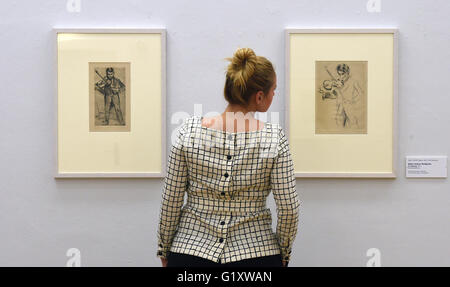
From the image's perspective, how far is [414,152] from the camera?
2.13m

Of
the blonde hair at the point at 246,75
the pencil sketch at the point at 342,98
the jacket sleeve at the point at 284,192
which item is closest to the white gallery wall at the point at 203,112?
the pencil sketch at the point at 342,98

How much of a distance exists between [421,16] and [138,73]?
1.30m

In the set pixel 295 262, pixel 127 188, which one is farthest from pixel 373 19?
pixel 127 188

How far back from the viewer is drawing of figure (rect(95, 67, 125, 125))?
2.10m

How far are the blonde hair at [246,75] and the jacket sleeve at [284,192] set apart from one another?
17cm

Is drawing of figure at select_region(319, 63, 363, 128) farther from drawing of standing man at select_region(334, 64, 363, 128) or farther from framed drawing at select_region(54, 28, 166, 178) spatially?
framed drawing at select_region(54, 28, 166, 178)

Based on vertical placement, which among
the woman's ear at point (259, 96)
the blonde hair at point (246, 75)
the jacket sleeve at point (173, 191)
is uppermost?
the blonde hair at point (246, 75)

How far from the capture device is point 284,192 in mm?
1479

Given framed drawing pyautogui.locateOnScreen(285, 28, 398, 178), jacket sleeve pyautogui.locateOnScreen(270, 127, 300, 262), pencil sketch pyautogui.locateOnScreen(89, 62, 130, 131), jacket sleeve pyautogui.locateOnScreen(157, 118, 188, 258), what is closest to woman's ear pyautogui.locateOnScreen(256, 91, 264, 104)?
jacket sleeve pyautogui.locateOnScreen(270, 127, 300, 262)

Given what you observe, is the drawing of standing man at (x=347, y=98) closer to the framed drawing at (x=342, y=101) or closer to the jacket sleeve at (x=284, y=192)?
the framed drawing at (x=342, y=101)

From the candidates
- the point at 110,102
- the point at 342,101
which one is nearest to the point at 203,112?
the point at 110,102

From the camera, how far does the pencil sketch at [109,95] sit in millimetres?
2096

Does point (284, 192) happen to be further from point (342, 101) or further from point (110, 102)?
point (110, 102)
